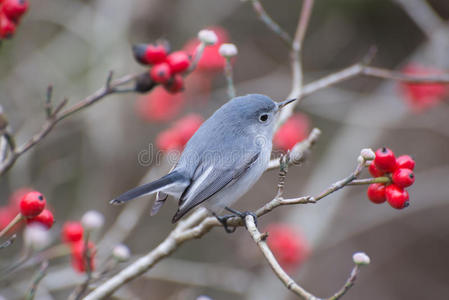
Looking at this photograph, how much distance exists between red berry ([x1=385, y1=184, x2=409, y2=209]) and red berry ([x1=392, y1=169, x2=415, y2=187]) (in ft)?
0.07

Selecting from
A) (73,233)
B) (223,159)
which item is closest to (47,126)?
(73,233)

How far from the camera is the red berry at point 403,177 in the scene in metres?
1.65

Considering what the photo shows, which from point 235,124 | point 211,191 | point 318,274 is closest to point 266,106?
point 235,124

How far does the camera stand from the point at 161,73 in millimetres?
2164

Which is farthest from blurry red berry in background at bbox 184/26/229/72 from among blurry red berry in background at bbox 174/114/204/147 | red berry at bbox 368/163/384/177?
red berry at bbox 368/163/384/177

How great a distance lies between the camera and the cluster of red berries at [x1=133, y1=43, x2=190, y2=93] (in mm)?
2188

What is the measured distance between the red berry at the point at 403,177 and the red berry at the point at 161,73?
3.52 feet

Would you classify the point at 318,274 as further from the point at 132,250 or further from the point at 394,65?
the point at 394,65

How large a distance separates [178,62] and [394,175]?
107cm

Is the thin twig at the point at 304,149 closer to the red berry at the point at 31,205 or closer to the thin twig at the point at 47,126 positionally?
the thin twig at the point at 47,126

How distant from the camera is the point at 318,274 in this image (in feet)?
18.5

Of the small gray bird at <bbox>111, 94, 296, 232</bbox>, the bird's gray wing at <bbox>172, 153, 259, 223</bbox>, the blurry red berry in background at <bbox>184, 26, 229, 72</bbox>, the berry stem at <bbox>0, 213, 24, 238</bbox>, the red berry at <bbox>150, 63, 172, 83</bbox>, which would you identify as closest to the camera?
the berry stem at <bbox>0, 213, 24, 238</bbox>

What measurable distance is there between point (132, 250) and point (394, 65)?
13.3 feet

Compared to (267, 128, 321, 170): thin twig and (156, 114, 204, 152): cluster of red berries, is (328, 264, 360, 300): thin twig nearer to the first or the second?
(267, 128, 321, 170): thin twig
